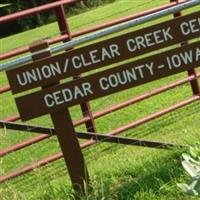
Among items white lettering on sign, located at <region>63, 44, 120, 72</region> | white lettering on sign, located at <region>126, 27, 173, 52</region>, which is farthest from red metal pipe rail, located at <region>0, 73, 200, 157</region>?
white lettering on sign, located at <region>126, 27, 173, 52</region>

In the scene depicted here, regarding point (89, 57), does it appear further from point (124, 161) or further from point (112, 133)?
point (112, 133)

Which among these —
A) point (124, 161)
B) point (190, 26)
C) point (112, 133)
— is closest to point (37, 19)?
point (112, 133)

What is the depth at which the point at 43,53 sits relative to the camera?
→ 459cm

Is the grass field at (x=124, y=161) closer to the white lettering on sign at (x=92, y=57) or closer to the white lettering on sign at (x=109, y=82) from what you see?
the white lettering on sign at (x=109, y=82)

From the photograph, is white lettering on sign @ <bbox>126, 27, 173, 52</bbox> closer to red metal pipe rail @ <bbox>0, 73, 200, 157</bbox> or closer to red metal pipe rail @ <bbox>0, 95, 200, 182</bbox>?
red metal pipe rail @ <bbox>0, 95, 200, 182</bbox>

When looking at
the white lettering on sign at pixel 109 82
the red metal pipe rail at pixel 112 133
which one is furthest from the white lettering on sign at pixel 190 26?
the red metal pipe rail at pixel 112 133

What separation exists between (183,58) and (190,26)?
0.23 metres

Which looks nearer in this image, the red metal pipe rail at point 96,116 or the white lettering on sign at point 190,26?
the white lettering on sign at point 190,26

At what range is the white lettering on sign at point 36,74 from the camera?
458cm

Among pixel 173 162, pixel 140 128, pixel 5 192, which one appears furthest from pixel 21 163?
pixel 173 162

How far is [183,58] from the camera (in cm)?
472

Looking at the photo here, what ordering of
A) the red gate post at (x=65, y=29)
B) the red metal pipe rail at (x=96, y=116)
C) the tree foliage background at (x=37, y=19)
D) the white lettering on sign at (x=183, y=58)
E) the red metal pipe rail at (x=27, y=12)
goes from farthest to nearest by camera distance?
the tree foliage background at (x=37, y=19), the red gate post at (x=65, y=29), the red metal pipe rail at (x=96, y=116), the red metal pipe rail at (x=27, y=12), the white lettering on sign at (x=183, y=58)

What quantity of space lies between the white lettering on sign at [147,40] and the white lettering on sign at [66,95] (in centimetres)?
39

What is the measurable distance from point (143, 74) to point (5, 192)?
1.46 metres
